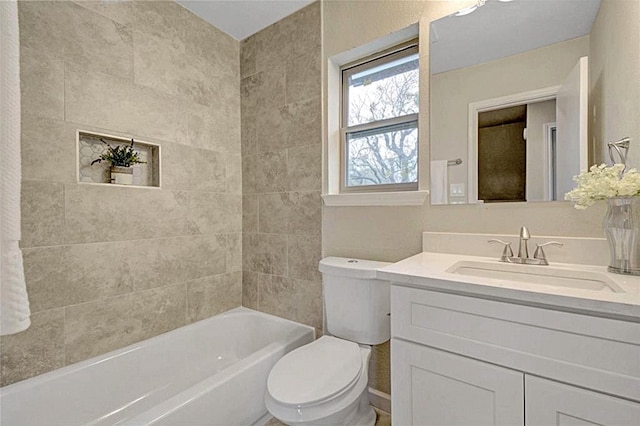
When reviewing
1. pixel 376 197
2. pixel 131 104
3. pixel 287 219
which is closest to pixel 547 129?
pixel 376 197

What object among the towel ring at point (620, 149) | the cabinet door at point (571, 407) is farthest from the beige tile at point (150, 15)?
the cabinet door at point (571, 407)

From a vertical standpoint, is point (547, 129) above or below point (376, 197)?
above

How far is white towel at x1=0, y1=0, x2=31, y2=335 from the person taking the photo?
43 cm

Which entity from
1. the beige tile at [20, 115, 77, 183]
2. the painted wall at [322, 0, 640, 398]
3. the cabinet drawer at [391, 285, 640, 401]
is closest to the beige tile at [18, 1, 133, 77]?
the beige tile at [20, 115, 77, 183]

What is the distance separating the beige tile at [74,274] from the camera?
135 centimetres

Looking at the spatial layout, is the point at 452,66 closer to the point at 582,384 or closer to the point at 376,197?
the point at 376,197

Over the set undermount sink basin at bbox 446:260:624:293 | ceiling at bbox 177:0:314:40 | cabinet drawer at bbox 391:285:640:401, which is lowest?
cabinet drawer at bbox 391:285:640:401

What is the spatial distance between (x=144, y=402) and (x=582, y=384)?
1881mm

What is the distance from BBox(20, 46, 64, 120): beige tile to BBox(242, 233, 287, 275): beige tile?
1273mm

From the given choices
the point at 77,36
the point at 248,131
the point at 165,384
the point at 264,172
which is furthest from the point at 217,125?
the point at 165,384

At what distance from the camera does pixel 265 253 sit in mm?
2152

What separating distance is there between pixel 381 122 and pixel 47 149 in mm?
1663

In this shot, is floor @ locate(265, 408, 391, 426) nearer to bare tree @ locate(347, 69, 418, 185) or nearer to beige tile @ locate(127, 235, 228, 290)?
beige tile @ locate(127, 235, 228, 290)

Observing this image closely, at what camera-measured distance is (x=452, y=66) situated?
142cm
